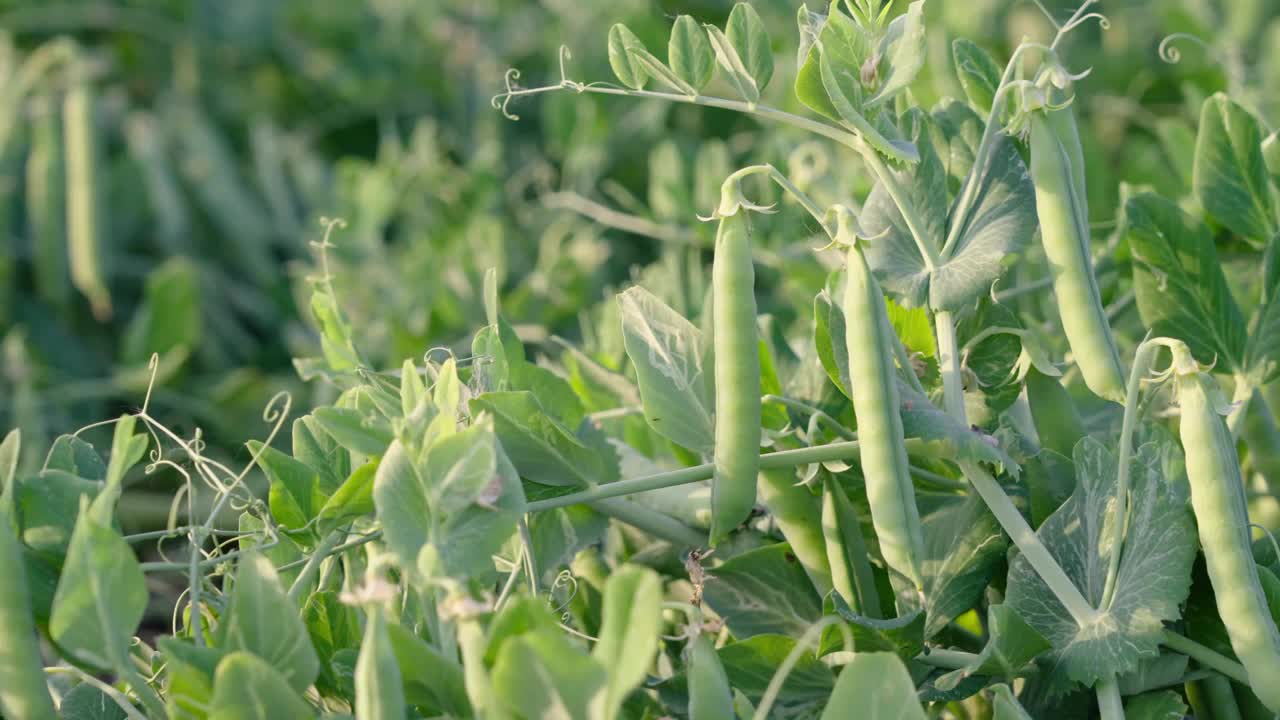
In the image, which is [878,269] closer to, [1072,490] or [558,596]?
[1072,490]

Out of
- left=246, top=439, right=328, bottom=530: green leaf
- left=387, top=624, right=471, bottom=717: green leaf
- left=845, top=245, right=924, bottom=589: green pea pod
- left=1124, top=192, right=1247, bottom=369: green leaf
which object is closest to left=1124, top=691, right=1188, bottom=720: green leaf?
left=845, top=245, right=924, bottom=589: green pea pod

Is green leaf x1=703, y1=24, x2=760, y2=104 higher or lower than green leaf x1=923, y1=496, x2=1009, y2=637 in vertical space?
higher

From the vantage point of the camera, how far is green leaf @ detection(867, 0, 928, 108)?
690 millimetres

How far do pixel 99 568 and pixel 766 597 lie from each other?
389mm

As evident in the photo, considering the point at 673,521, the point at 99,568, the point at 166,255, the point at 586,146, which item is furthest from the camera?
the point at 166,255

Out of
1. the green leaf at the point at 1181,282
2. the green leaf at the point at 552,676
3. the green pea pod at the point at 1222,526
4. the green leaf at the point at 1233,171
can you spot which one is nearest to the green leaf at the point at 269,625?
the green leaf at the point at 552,676

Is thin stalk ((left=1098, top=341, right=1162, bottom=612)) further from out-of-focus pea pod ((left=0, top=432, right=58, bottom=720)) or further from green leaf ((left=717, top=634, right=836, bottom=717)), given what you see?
out-of-focus pea pod ((left=0, top=432, right=58, bottom=720))

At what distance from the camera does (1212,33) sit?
Result: 187cm

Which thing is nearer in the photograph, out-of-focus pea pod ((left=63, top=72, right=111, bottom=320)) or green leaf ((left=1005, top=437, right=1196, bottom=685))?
green leaf ((left=1005, top=437, right=1196, bottom=685))

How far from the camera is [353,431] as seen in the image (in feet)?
2.30

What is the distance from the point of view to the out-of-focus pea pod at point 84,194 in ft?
5.95

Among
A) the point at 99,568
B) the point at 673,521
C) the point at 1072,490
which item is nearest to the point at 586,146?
the point at 673,521

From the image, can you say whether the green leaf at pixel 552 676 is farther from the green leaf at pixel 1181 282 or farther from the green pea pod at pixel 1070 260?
the green leaf at pixel 1181 282

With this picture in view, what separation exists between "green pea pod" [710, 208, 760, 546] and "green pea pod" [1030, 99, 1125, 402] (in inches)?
6.5
